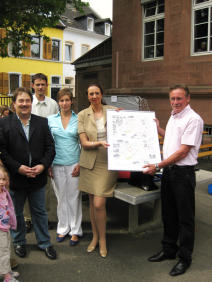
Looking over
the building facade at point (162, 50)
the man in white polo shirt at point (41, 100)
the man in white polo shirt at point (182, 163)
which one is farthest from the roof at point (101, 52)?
the man in white polo shirt at point (182, 163)

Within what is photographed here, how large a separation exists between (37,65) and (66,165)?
29.6 m

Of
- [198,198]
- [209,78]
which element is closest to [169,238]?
[198,198]

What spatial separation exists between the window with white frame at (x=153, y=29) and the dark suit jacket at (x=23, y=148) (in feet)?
28.4

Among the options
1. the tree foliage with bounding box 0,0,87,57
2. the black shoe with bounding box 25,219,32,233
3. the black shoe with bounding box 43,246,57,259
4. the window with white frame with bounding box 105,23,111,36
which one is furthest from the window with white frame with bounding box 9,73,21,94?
the black shoe with bounding box 43,246,57,259

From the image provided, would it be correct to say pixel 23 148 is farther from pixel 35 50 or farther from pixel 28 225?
pixel 35 50

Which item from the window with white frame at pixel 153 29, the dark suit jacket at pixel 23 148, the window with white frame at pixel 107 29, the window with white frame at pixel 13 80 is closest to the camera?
the dark suit jacket at pixel 23 148

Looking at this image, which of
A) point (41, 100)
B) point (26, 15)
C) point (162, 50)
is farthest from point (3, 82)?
point (41, 100)

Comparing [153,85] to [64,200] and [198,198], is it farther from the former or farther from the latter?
[64,200]

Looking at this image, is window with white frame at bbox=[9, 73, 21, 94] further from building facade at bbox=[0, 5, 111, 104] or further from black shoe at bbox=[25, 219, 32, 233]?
black shoe at bbox=[25, 219, 32, 233]

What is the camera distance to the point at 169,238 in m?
3.37

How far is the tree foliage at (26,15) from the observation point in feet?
38.0

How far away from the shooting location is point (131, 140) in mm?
3357

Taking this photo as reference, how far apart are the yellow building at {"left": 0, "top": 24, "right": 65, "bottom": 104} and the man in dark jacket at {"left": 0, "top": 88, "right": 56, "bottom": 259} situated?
87.4ft

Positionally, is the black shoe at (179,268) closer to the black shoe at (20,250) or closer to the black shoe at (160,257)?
the black shoe at (160,257)
